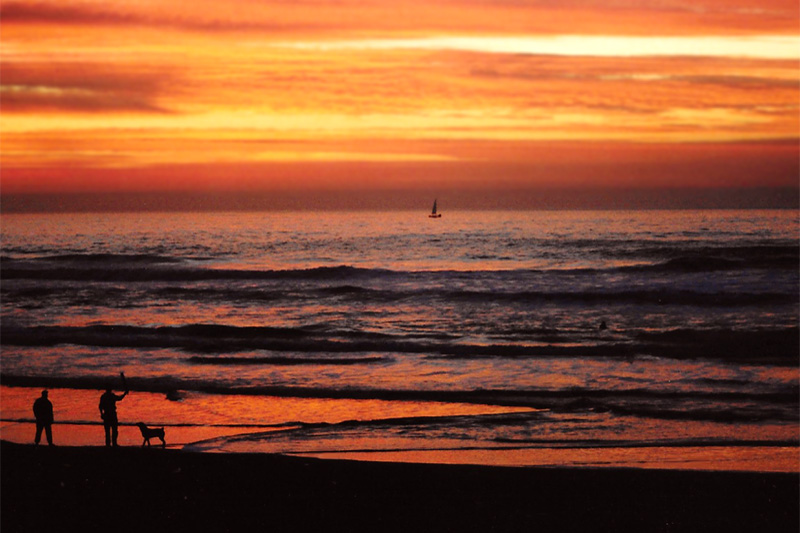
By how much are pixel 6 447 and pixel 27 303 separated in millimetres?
26936

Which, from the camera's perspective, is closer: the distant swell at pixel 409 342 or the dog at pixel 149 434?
the dog at pixel 149 434

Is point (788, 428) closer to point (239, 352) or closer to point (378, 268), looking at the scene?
point (239, 352)

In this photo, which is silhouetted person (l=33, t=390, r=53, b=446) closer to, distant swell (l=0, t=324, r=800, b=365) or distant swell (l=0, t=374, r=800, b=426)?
distant swell (l=0, t=374, r=800, b=426)

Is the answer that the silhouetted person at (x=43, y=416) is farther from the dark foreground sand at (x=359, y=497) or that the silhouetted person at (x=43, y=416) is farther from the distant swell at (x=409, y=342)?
the distant swell at (x=409, y=342)

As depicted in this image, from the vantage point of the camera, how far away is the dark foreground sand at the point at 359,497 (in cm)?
905

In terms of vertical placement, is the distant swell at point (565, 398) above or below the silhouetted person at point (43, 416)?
below

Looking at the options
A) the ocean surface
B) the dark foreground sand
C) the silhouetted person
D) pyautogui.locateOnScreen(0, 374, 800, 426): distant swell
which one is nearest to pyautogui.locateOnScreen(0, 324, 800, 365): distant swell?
the ocean surface

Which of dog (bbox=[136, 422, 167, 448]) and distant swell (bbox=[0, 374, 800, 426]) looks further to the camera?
distant swell (bbox=[0, 374, 800, 426])

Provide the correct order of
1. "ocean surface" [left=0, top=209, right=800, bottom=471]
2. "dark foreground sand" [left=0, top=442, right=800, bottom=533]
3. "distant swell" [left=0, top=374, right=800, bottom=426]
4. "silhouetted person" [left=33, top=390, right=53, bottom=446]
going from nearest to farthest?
1. "dark foreground sand" [left=0, top=442, right=800, bottom=533]
2. "silhouetted person" [left=33, top=390, right=53, bottom=446]
3. "ocean surface" [left=0, top=209, right=800, bottom=471]
4. "distant swell" [left=0, top=374, right=800, bottom=426]

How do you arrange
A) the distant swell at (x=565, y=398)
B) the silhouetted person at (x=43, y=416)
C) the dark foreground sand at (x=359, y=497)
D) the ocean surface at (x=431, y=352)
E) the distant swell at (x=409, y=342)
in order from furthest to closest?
the distant swell at (x=409, y=342) → the distant swell at (x=565, y=398) → the ocean surface at (x=431, y=352) → the silhouetted person at (x=43, y=416) → the dark foreground sand at (x=359, y=497)

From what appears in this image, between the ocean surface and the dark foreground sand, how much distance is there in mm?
1251

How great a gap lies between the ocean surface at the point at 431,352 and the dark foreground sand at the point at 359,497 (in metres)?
1.25

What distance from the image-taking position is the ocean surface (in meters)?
13.6

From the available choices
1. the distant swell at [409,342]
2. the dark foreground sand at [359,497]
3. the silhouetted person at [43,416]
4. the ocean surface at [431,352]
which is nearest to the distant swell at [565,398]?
the ocean surface at [431,352]
